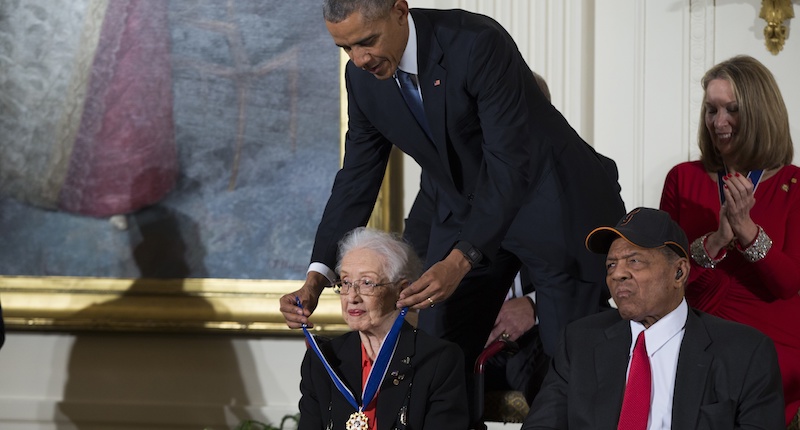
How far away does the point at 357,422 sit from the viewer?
8.96ft

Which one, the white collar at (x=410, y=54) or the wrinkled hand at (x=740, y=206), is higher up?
the white collar at (x=410, y=54)

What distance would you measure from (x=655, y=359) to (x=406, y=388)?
2.07 ft

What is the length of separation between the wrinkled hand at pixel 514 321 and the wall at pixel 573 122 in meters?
0.98

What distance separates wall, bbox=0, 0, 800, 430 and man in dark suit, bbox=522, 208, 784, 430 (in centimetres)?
162

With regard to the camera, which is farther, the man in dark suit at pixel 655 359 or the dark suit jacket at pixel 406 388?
the dark suit jacket at pixel 406 388

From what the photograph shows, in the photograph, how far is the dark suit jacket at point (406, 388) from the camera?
9.05 feet

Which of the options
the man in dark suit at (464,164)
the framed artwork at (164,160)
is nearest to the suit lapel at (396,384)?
the man in dark suit at (464,164)

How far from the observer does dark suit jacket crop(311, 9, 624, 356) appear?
2.72 metres

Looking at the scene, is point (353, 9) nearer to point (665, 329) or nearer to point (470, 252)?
point (470, 252)

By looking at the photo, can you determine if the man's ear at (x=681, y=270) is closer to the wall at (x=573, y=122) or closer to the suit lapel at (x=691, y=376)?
the suit lapel at (x=691, y=376)

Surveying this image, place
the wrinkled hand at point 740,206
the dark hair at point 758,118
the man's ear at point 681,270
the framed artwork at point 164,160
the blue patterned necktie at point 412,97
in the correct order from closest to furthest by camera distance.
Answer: the man's ear at point 681,270
the blue patterned necktie at point 412,97
the wrinkled hand at point 740,206
the dark hair at point 758,118
the framed artwork at point 164,160

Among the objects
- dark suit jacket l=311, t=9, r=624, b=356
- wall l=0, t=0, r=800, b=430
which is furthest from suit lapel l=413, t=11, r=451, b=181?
wall l=0, t=0, r=800, b=430

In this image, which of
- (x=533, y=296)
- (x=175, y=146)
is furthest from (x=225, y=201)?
(x=533, y=296)

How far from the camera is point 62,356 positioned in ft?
16.3
